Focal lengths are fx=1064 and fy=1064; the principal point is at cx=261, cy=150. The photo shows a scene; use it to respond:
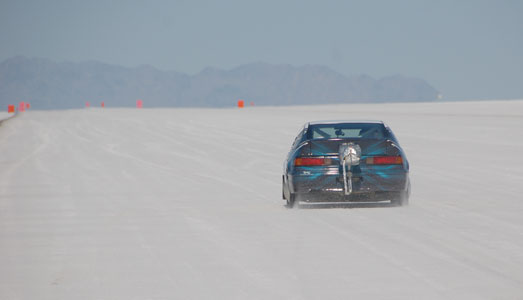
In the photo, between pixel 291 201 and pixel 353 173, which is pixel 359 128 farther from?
pixel 291 201

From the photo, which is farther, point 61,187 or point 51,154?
point 51,154

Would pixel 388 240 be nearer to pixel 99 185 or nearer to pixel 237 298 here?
pixel 237 298

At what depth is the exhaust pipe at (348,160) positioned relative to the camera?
46.2 ft

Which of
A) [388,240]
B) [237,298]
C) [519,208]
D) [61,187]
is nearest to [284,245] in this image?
[388,240]

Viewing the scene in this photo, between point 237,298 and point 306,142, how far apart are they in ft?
21.6

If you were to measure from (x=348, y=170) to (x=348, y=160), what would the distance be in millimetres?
141

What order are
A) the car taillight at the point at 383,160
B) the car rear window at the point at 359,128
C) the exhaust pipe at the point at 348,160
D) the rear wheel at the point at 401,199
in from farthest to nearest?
the car rear window at the point at 359,128 < the rear wheel at the point at 401,199 < the car taillight at the point at 383,160 < the exhaust pipe at the point at 348,160

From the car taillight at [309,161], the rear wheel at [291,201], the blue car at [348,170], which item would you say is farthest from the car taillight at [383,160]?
the rear wheel at [291,201]

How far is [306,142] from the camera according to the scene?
14.4m

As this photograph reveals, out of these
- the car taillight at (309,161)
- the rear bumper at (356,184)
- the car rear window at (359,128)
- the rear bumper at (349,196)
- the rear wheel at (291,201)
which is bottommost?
the rear wheel at (291,201)

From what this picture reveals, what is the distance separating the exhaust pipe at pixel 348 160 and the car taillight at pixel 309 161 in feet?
0.92

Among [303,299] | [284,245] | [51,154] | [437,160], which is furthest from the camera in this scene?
[51,154]

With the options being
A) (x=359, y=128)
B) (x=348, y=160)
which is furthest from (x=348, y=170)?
(x=359, y=128)

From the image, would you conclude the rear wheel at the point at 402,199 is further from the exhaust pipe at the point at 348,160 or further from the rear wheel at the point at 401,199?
the exhaust pipe at the point at 348,160
